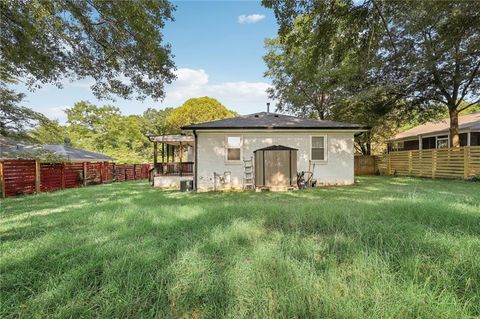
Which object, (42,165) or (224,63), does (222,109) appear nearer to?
(224,63)

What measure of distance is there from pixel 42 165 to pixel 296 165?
38.6 ft

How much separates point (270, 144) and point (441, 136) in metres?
15.6

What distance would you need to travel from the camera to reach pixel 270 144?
37.8ft

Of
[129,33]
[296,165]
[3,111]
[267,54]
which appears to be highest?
[267,54]

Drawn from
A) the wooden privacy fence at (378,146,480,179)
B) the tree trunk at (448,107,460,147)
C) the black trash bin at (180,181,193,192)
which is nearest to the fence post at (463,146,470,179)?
the wooden privacy fence at (378,146,480,179)

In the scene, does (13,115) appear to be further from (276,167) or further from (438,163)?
(438,163)

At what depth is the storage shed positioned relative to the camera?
10859mm

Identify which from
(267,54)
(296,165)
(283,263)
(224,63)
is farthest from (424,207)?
(267,54)

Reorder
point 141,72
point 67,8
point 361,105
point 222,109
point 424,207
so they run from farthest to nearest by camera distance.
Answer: point 222,109, point 361,105, point 141,72, point 67,8, point 424,207

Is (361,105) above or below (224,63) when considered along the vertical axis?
below

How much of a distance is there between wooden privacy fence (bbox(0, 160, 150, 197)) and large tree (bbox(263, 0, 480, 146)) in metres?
11.6

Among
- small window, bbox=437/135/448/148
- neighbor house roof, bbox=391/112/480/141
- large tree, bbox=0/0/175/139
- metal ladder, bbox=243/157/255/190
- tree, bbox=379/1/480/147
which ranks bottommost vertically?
metal ladder, bbox=243/157/255/190

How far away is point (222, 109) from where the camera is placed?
3173 centimetres

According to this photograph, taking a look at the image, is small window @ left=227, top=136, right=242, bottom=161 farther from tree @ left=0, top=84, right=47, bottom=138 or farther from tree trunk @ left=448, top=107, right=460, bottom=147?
tree trunk @ left=448, top=107, right=460, bottom=147
